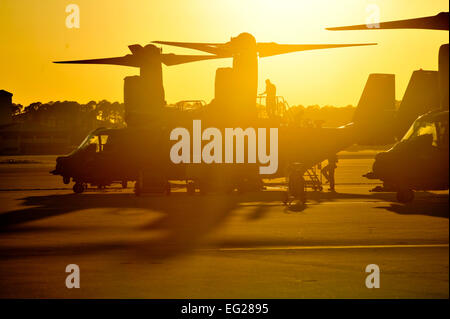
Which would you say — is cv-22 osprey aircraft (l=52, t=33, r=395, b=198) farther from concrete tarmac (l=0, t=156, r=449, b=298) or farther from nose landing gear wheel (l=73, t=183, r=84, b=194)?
concrete tarmac (l=0, t=156, r=449, b=298)

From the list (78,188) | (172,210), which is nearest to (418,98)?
(78,188)

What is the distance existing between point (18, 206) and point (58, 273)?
46.2ft

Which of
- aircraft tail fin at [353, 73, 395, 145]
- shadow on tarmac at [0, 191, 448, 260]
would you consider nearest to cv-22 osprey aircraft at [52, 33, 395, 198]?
aircraft tail fin at [353, 73, 395, 145]

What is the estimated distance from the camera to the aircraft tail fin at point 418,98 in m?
32.2

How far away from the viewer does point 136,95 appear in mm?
30656

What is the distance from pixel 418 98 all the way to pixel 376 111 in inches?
91.0

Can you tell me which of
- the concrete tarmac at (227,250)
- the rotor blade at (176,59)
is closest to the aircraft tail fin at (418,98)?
the rotor blade at (176,59)

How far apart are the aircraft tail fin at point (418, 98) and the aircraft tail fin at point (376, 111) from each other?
0.52 m

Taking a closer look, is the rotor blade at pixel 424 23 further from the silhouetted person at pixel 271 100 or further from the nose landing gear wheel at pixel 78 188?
the nose landing gear wheel at pixel 78 188

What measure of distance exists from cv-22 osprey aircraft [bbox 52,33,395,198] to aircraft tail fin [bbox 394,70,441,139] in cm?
131

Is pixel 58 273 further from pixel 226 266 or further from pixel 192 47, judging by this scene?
pixel 192 47

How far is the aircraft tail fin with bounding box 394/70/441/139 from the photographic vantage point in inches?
1266

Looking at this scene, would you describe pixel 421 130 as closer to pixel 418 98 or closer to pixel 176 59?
pixel 418 98
